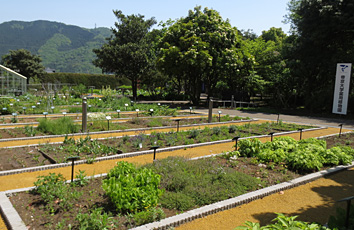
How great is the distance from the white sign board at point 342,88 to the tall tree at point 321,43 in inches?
109

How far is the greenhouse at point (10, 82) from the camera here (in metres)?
28.0

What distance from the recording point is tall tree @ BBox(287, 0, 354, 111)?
768 inches

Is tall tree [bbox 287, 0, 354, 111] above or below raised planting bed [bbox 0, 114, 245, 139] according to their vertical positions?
above

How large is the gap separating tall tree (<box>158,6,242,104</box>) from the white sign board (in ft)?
28.3

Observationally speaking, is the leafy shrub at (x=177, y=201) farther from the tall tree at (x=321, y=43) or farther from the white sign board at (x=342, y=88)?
the tall tree at (x=321, y=43)

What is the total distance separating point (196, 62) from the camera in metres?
23.8

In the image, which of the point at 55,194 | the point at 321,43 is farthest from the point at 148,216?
the point at 321,43

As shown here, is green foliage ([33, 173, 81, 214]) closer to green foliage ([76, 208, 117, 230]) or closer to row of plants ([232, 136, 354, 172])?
green foliage ([76, 208, 117, 230])

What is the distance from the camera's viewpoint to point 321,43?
21.3 metres

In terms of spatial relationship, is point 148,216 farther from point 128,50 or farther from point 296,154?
point 128,50

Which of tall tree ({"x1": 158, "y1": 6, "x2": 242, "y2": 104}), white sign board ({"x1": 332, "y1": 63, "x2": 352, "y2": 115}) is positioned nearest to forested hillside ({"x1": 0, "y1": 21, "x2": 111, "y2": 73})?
tall tree ({"x1": 158, "y1": 6, "x2": 242, "y2": 104})

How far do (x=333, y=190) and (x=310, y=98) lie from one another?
1903cm

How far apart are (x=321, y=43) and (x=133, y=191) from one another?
21.2m

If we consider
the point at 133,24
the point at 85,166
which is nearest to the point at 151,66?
the point at 133,24
